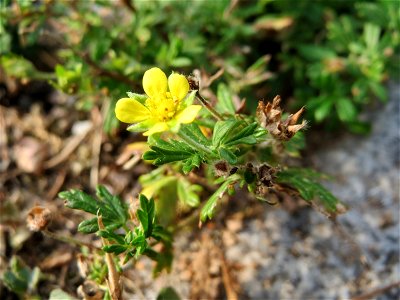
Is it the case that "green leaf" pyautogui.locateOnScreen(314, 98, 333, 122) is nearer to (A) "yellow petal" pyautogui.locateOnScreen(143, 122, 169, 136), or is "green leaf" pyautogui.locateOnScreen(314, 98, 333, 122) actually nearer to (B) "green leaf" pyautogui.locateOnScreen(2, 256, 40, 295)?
(A) "yellow petal" pyautogui.locateOnScreen(143, 122, 169, 136)

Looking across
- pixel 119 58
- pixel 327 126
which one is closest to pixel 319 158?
pixel 327 126

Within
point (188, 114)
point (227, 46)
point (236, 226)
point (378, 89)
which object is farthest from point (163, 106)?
point (378, 89)

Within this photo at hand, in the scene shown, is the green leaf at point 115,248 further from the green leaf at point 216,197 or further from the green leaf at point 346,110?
the green leaf at point 346,110

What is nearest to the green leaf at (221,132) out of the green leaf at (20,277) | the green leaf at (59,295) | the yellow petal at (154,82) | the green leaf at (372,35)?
the yellow petal at (154,82)

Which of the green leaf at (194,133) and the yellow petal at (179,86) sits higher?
the yellow petal at (179,86)

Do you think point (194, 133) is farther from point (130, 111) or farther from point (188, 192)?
point (188, 192)
